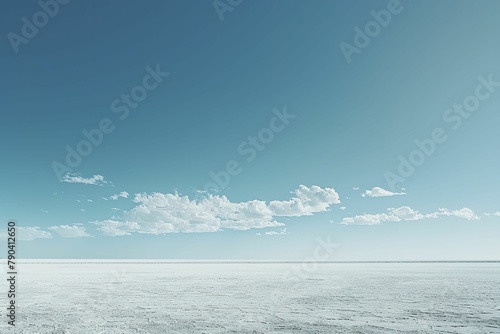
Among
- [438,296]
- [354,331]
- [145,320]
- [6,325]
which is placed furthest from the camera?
[438,296]

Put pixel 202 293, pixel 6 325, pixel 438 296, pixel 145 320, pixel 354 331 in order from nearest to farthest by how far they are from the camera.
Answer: pixel 354 331
pixel 6 325
pixel 145 320
pixel 438 296
pixel 202 293

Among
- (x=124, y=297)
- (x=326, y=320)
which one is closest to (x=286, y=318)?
(x=326, y=320)

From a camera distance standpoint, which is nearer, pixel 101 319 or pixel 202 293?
pixel 101 319

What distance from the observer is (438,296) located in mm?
15695

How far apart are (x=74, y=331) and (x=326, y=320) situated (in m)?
6.95

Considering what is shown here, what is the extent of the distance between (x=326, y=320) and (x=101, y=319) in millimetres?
6797

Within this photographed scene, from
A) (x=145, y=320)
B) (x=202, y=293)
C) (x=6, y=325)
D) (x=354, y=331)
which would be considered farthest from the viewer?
(x=202, y=293)

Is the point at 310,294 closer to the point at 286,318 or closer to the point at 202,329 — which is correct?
the point at 286,318

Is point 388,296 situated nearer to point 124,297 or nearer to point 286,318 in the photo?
point 286,318

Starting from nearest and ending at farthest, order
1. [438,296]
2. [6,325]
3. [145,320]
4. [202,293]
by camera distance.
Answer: [6,325]
[145,320]
[438,296]
[202,293]

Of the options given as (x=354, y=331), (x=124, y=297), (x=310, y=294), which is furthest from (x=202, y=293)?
(x=354, y=331)

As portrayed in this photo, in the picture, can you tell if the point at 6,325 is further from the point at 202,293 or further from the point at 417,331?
the point at 417,331

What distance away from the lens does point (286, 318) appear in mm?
10828

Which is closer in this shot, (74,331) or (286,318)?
(74,331)
